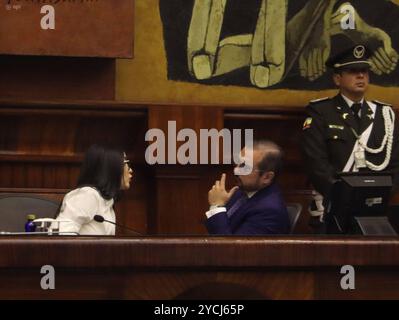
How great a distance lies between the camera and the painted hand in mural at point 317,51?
6.50 meters

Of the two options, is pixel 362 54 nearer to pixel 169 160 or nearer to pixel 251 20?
pixel 251 20

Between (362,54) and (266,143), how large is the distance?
3.72 feet

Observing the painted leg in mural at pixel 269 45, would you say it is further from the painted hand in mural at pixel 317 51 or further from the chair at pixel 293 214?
the chair at pixel 293 214

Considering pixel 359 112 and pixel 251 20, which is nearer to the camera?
pixel 359 112

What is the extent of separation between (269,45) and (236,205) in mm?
1676

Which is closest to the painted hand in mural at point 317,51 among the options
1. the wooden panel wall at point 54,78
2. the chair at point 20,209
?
the wooden panel wall at point 54,78

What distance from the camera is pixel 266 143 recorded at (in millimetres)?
5164

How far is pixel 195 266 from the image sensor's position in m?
3.12

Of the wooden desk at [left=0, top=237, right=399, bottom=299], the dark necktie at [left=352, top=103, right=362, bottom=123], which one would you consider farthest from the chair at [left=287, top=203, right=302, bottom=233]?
the wooden desk at [left=0, top=237, right=399, bottom=299]

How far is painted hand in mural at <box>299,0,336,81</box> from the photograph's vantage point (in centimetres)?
650

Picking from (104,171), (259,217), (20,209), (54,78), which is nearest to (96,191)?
(104,171)

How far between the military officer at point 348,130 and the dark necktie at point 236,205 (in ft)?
2.86

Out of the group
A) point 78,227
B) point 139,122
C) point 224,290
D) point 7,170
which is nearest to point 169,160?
point 139,122
